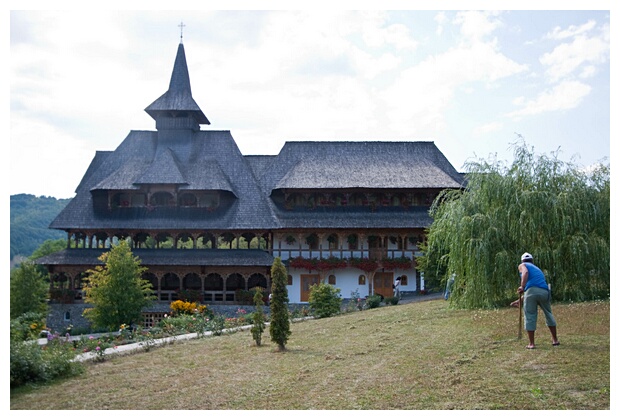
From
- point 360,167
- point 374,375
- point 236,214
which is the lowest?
point 374,375

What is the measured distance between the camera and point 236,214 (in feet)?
110

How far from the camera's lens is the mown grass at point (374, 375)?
351 inches

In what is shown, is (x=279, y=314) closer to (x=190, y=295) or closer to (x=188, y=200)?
(x=190, y=295)

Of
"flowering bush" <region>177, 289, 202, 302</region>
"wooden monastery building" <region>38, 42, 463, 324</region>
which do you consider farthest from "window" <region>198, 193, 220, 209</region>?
"flowering bush" <region>177, 289, 202, 302</region>

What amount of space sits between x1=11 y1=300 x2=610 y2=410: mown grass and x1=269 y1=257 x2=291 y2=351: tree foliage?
1.38 feet

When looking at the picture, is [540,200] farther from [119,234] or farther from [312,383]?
[119,234]

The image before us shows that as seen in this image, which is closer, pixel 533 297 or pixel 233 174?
pixel 533 297

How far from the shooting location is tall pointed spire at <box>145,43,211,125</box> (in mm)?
36031

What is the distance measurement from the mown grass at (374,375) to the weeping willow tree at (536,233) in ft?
6.60

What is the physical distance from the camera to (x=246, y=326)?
2048cm

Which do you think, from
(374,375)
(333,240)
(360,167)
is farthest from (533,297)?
(360,167)

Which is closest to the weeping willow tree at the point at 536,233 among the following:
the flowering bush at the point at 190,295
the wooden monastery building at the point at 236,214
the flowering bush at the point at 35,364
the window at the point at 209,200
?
the flowering bush at the point at 35,364

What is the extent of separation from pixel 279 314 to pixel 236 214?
65.3 ft

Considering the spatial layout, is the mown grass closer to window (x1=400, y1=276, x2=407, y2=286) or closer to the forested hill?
the forested hill
